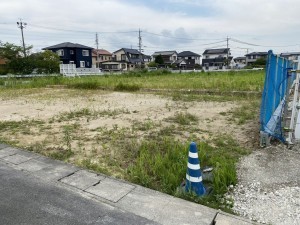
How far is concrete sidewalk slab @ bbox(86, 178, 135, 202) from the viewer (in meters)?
2.61

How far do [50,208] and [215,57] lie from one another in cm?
6277

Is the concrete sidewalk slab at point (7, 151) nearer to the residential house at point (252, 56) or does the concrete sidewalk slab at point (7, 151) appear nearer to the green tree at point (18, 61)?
the green tree at point (18, 61)

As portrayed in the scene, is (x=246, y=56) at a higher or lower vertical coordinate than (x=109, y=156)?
higher

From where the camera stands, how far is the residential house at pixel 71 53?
1561 inches

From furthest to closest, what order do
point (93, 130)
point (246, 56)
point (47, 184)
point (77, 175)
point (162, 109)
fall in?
point (246, 56)
point (162, 109)
point (93, 130)
point (77, 175)
point (47, 184)

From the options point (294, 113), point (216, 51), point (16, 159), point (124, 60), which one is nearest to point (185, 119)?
point (294, 113)

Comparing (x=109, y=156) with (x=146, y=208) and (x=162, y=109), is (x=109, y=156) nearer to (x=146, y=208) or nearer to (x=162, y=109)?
(x=146, y=208)

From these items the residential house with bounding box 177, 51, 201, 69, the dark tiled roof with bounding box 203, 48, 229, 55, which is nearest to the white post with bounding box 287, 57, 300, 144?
the residential house with bounding box 177, 51, 201, 69

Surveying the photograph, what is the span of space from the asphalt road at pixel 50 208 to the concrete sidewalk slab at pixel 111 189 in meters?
0.14

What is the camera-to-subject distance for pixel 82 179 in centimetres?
300

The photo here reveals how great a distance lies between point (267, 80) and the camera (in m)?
3.69

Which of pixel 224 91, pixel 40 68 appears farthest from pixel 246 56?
pixel 224 91

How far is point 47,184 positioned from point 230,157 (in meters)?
2.52

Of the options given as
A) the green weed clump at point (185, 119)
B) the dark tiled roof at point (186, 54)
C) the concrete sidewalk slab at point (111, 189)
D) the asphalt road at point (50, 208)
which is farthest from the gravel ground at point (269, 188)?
the dark tiled roof at point (186, 54)
